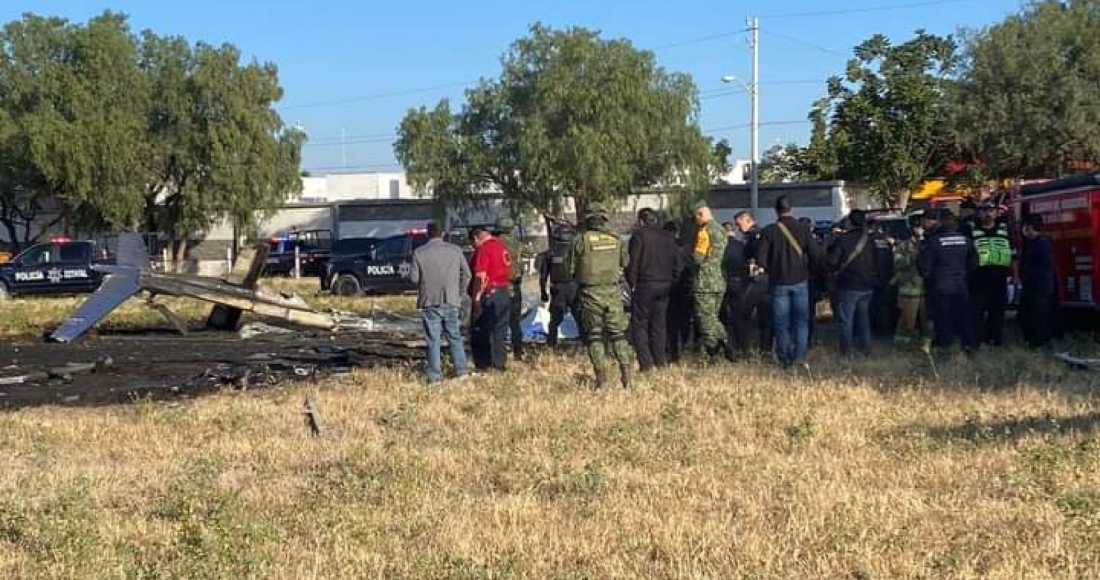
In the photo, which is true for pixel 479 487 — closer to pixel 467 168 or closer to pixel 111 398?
pixel 111 398

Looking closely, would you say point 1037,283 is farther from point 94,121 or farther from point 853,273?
point 94,121

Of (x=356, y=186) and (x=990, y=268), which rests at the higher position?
(x=356, y=186)

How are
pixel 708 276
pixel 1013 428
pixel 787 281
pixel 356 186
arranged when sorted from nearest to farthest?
pixel 1013 428 < pixel 787 281 < pixel 708 276 < pixel 356 186

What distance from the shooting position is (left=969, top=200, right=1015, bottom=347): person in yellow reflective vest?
14336 mm

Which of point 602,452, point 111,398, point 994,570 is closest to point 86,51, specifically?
point 111,398

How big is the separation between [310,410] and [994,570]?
6569mm

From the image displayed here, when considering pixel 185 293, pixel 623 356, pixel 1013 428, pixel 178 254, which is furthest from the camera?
pixel 178 254

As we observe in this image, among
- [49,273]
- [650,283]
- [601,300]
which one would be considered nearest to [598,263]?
[601,300]

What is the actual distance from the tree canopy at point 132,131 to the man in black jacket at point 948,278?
36112 millimetres

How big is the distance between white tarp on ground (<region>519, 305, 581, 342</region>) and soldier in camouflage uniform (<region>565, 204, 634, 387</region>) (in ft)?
17.2

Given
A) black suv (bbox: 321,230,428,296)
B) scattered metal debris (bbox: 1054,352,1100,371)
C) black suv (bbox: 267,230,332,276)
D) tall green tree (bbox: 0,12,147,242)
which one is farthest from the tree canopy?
scattered metal debris (bbox: 1054,352,1100,371)

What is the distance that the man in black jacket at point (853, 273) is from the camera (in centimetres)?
1387

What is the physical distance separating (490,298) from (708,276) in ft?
7.88

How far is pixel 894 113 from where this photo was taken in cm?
4181
